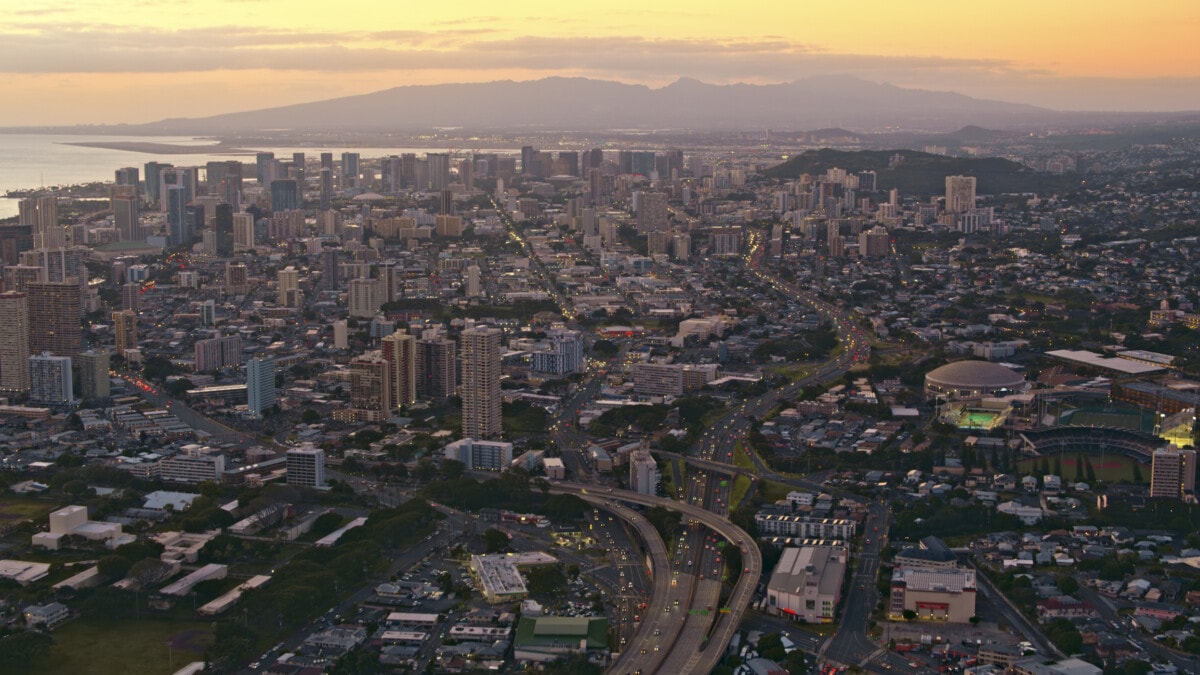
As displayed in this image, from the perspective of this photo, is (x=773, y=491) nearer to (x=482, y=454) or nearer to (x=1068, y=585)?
(x=482, y=454)

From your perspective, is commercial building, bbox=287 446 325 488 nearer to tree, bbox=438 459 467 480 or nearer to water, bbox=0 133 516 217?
tree, bbox=438 459 467 480

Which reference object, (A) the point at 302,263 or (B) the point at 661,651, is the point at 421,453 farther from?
(A) the point at 302,263

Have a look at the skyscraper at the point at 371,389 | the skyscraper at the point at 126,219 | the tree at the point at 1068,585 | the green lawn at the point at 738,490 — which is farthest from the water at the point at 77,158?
the tree at the point at 1068,585

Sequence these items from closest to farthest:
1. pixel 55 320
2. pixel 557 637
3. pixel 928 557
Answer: pixel 557 637
pixel 928 557
pixel 55 320

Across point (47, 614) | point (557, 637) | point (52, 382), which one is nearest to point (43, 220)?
point (52, 382)

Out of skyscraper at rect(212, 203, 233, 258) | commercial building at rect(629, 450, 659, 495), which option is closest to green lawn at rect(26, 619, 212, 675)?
commercial building at rect(629, 450, 659, 495)

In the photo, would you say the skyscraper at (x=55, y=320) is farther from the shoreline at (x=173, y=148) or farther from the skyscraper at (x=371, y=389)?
the shoreline at (x=173, y=148)

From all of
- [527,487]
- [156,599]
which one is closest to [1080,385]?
[527,487]
